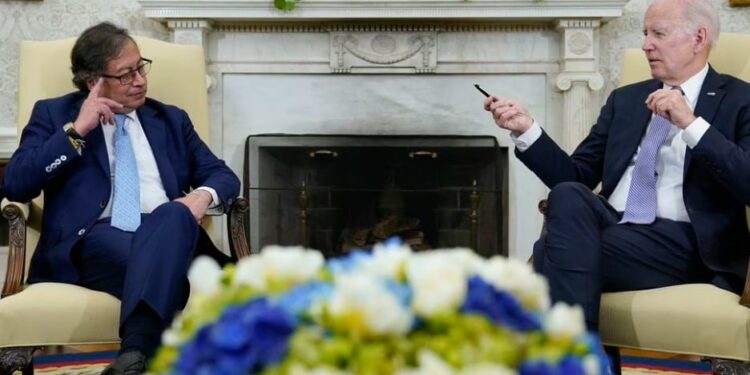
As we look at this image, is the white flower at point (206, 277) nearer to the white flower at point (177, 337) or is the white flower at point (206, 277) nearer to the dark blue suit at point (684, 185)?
the white flower at point (177, 337)

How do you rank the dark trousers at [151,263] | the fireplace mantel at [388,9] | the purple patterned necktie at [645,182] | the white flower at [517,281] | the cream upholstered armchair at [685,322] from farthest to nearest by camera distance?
the fireplace mantel at [388,9], the purple patterned necktie at [645,182], the dark trousers at [151,263], the cream upholstered armchair at [685,322], the white flower at [517,281]

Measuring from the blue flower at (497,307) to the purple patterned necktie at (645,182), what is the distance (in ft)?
4.76

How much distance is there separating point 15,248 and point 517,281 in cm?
169

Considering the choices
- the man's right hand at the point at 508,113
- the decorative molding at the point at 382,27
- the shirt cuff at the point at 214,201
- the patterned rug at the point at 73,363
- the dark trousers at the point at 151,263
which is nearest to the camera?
the dark trousers at the point at 151,263

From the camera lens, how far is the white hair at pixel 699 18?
2309 mm

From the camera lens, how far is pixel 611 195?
7.65 ft

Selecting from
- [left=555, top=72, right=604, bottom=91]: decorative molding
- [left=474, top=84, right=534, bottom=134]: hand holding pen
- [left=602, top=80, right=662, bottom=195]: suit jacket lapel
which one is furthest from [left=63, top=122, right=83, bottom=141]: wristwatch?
[left=555, top=72, right=604, bottom=91]: decorative molding

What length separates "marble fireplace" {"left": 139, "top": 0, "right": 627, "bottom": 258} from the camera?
3.62 metres

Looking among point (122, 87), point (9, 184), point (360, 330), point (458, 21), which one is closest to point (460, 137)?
point (458, 21)

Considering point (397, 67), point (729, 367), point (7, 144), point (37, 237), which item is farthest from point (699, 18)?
point (7, 144)

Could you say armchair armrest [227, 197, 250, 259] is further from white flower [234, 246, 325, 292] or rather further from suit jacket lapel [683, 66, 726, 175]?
white flower [234, 246, 325, 292]

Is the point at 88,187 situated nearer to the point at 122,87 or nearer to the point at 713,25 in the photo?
the point at 122,87

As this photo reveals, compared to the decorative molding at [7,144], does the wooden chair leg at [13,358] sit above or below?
below

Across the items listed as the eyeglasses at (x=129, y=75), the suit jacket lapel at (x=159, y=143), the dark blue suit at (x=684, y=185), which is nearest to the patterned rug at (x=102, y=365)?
the suit jacket lapel at (x=159, y=143)
